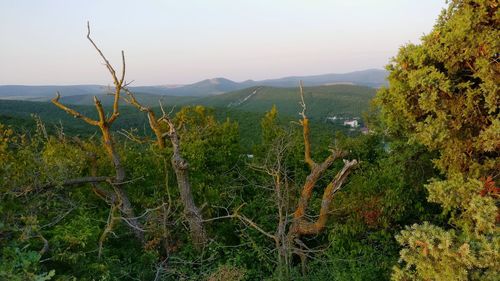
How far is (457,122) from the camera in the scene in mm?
6398

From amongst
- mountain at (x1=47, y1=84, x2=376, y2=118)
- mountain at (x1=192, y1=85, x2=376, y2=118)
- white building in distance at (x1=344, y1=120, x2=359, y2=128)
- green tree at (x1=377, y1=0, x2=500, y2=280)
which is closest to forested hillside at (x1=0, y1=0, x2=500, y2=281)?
green tree at (x1=377, y1=0, x2=500, y2=280)

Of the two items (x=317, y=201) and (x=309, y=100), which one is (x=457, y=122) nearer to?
(x=317, y=201)

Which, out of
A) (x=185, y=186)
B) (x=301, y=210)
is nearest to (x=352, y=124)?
(x=301, y=210)

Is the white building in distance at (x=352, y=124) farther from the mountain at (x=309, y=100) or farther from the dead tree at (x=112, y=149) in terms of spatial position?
the dead tree at (x=112, y=149)

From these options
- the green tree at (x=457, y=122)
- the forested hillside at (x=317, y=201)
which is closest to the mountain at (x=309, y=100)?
the forested hillside at (x=317, y=201)

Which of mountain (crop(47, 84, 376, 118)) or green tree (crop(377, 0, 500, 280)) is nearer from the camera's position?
green tree (crop(377, 0, 500, 280))

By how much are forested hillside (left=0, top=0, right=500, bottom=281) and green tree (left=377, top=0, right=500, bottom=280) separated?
1.0 inches

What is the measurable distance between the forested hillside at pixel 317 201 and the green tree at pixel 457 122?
0.02 m

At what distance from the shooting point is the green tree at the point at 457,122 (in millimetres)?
5379

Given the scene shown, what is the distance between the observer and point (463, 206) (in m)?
6.29

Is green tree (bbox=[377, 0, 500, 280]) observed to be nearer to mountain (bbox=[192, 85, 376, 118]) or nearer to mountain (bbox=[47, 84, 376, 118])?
mountain (bbox=[192, 85, 376, 118])

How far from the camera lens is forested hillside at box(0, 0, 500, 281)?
5668 millimetres

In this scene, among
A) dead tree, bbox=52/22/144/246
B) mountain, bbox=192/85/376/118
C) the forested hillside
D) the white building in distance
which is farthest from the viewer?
mountain, bbox=192/85/376/118

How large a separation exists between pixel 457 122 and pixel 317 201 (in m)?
4.67
